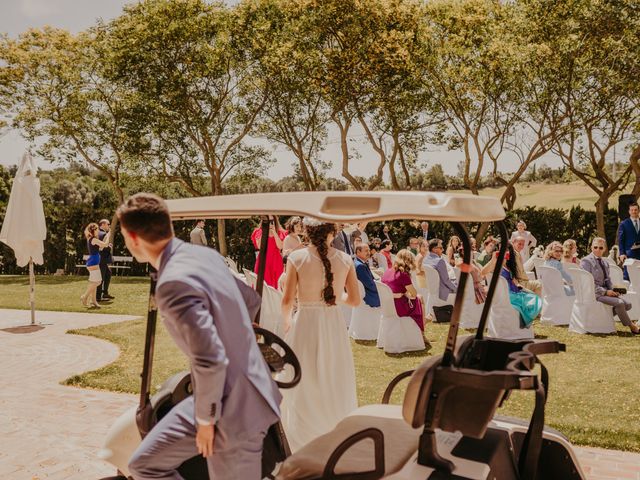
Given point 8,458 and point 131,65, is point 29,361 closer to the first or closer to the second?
point 8,458

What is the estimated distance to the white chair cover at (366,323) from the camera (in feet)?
35.6

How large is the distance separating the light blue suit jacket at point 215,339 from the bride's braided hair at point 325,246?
2.40m

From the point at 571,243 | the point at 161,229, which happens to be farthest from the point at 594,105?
the point at 161,229

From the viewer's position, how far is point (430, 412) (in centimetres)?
293

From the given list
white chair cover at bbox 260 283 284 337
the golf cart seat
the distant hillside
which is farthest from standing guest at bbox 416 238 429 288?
the distant hillside

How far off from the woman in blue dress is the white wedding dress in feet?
16.4

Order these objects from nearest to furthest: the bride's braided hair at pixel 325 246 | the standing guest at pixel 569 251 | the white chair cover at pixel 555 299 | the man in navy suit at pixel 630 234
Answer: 1. the bride's braided hair at pixel 325 246
2. the standing guest at pixel 569 251
3. the white chair cover at pixel 555 299
4. the man in navy suit at pixel 630 234

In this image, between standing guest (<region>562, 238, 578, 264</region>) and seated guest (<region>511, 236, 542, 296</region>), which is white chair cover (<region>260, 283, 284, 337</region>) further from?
standing guest (<region>562, 238, 578, 264</region>)

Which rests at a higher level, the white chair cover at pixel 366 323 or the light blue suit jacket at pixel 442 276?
the light blue suit jacket at pixel 442 276

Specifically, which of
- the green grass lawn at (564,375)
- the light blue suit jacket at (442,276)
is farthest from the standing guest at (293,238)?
the light blue suit jacket at (442,276)

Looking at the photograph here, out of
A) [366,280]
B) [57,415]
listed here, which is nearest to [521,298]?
[366,280]

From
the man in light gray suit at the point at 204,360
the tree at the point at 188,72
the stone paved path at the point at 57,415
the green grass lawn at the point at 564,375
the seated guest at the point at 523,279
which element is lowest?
the green grass lawn at the point at 564,375

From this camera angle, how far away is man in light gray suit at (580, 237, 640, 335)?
10.9 m

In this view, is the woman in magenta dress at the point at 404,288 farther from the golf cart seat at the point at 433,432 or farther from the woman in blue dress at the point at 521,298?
the golf cart seat at the point at 433,432
